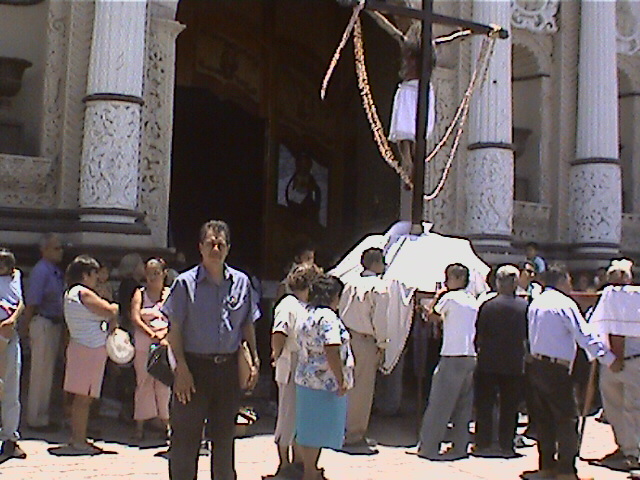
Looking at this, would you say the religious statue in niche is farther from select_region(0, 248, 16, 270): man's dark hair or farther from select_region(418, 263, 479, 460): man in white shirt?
→ select_region(0, 248, 16, 270): man's dark hair

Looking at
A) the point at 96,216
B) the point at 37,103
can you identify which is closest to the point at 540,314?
the point at 96,216

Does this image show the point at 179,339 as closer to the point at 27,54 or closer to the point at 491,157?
the point at 27,54

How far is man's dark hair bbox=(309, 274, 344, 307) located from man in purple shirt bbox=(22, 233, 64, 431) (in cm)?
308

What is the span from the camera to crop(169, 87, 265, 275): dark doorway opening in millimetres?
16438

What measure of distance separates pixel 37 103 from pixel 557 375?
729 centimetres

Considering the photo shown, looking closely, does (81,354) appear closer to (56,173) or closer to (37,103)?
(56,173)

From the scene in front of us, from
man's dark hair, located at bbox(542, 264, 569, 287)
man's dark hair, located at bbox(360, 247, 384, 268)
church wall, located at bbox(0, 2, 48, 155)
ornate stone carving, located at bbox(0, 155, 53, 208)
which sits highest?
church wall, located at bbox(0, 2, 48, 155)

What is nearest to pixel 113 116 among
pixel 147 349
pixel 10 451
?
pixel 147 349

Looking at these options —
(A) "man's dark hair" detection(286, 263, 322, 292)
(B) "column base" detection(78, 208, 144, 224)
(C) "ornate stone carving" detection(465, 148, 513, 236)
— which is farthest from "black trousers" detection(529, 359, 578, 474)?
(C) "ornate stone carving" detection(465, 148, 513, 236)

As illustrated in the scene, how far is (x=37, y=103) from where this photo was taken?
11.0 meters

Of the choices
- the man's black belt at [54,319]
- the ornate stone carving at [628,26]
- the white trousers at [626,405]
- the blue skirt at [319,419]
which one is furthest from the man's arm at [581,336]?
the ornate stone carving at [628,26]

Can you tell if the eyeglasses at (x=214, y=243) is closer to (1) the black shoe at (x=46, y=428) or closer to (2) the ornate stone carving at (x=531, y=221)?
(1) the black shoe at (x=46, y=428)

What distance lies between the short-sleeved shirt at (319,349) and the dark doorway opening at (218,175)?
10228mm

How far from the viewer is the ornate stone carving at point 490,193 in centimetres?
1206
